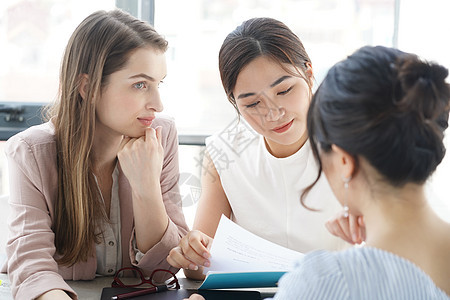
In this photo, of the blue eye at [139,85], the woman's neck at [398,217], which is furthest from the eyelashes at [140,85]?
the woman's neck at [398,217]

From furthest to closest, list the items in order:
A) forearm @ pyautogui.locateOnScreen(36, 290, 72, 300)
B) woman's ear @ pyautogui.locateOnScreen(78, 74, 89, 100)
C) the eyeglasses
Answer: woman's ear @ pyautogui.locateOnScreen(78, 74, 89, 100), the eyeglasses, forearm @ pyautogui.locateOnScreen(36, 290, 72, 300)

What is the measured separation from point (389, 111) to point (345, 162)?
0.39 feet

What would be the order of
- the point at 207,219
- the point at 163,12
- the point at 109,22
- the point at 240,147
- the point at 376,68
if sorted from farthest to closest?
1. the point at 163,12
2. the point at 240,147
3. the point at 207,219
4. the point at 109,22
5. the point at 376,68

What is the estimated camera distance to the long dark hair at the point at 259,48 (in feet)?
5.12

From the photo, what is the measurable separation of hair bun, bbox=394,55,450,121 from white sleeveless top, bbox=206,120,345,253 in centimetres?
85

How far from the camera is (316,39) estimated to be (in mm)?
2756

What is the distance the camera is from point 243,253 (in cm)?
135

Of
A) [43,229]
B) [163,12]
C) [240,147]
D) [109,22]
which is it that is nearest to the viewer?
[43,229]

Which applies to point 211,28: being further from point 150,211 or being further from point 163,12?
point 150,211

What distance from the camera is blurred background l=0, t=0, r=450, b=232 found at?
8.91ft

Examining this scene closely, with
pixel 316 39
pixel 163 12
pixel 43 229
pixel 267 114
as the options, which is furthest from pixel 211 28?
pixel 43 229

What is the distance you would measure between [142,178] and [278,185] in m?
0.47

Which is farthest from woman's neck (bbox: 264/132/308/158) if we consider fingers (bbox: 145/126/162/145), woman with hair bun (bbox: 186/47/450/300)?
woman with hair bun (bbox: 186/47/450/300)

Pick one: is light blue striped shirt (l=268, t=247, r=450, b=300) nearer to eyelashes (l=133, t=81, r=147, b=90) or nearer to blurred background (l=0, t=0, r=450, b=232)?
eyelashes (l=133, t=81, r=147, b=90)
